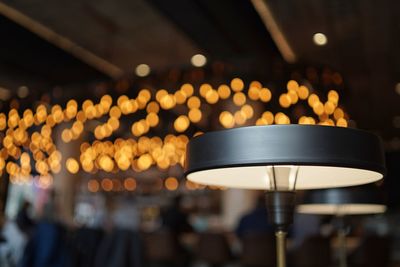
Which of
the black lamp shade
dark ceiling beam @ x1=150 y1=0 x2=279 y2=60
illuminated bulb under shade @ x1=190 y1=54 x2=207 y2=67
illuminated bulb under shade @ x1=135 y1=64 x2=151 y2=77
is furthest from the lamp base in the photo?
illuminated bulb under shade @ x1=135 y1=64 x2=151 y2=77

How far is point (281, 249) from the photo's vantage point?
3.30 ft

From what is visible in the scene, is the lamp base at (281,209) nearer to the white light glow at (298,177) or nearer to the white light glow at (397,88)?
the white light glow at (298,177)

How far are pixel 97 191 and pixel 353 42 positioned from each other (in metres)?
9.58

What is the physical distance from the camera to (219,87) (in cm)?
599

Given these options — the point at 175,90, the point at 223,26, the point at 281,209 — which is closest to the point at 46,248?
the point at 281,209

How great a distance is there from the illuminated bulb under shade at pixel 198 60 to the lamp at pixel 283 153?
4.83m

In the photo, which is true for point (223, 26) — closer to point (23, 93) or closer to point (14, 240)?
point (14, 240)

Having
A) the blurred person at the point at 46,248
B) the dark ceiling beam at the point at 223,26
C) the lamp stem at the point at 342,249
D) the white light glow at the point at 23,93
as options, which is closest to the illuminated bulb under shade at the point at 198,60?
the dark ceiling beam at the point at 223,26

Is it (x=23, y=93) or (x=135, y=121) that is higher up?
(x=135, y=121)

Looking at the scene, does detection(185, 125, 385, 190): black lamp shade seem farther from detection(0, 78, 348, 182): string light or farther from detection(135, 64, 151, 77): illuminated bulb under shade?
detection(135, 64, 151, 77): illuminated bulb under shade

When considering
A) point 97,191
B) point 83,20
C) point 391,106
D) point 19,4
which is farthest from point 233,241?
point 97,191

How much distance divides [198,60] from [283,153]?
214 inches

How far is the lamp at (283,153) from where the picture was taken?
0.88m

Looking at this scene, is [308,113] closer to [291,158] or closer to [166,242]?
[166,242]
